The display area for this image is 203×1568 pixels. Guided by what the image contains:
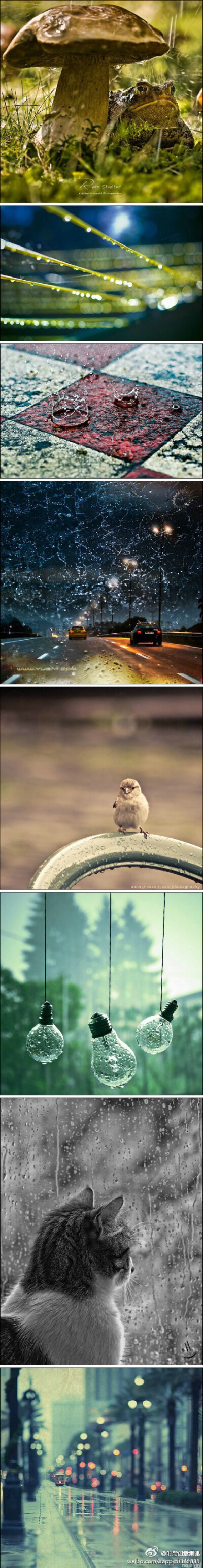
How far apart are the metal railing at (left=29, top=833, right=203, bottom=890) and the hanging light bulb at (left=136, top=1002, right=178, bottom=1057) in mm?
306

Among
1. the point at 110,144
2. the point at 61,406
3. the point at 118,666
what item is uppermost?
the point at 110,144

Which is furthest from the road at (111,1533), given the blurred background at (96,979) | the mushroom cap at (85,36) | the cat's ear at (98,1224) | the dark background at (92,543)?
the mushroom cap at (85,36)

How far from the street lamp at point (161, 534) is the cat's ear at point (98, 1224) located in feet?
4.15

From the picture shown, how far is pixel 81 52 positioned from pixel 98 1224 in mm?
2375

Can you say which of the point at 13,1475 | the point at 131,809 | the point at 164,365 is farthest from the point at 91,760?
the point at 13,1475

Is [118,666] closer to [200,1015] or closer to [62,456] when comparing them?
[62,456]

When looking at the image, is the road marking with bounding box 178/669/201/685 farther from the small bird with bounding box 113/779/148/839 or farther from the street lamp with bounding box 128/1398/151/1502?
the street lamp with bounding box 128/1398/151/1502

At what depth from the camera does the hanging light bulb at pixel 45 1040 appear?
2412mm

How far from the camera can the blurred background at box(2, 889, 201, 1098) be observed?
2.47 metres

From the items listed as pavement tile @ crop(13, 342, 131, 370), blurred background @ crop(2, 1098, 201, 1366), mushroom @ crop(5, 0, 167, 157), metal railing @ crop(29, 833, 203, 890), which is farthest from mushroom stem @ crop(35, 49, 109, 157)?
blurred background @ crop(2, 1098, 201, 1366)

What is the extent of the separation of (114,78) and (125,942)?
5.79ft

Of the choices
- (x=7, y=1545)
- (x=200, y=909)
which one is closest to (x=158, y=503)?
(x=200, y=909)

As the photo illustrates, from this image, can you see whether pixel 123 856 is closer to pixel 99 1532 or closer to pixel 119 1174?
pixel 119 1174

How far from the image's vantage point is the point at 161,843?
243 centimetres
